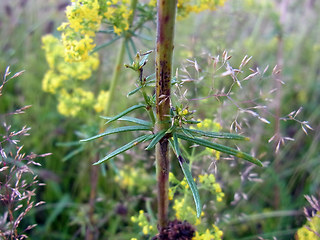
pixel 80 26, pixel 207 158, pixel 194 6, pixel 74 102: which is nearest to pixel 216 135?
pixel 207 158

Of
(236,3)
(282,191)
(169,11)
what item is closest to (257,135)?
(282,191)

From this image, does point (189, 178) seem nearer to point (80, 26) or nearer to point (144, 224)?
point (144, 224)

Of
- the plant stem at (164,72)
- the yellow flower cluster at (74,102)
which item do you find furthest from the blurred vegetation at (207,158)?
the plant stem at (164,72)

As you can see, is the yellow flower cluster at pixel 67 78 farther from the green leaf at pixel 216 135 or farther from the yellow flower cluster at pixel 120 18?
the green leaf at pixel 216 135

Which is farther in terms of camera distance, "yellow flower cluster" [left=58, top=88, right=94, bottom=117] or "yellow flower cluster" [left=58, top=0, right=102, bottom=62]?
"yellow flower cluster" [left=58, top=88, right=94, bottom=117]

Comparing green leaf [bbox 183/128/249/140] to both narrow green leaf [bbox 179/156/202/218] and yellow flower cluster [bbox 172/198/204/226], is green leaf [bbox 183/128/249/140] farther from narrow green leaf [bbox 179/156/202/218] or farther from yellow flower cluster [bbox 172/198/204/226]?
yellow flower cluster [bbox 172/198/204/226]

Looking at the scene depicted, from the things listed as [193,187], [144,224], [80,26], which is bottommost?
[144,224]

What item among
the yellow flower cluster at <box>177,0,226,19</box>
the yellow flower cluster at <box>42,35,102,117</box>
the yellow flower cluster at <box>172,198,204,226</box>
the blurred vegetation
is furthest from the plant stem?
the yellow flower cluster at <box>42,35,102,117</box>
